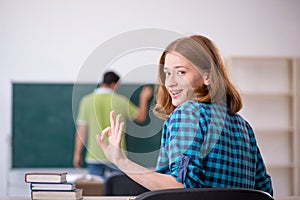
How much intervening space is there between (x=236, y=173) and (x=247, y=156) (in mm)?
80

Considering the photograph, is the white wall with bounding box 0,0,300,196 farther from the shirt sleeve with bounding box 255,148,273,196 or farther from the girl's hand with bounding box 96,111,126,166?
the girl's hand with bounding box 96,111,126,166

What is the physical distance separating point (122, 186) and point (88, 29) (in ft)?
10.0

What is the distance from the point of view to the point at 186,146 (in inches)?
56.2

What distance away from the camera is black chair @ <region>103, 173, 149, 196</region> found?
2395 mm

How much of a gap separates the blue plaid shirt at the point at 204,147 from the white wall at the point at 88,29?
373 cm

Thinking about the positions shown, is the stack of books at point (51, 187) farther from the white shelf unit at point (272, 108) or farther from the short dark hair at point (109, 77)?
the white shelf unit at point (272, 108)

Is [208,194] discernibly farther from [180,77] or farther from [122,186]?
[122,186]

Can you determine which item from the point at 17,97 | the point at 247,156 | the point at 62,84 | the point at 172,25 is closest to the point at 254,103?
the point at 172,25

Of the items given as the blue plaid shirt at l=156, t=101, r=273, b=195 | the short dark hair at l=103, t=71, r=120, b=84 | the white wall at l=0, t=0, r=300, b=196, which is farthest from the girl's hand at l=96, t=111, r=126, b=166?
the white wall at l=0, t=0, r=300, b=196

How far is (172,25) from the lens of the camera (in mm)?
5309

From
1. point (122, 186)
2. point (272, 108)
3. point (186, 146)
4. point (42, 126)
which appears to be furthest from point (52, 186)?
point (272, 108)

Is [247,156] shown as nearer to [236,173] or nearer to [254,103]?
[236,173]

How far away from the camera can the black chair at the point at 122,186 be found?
7.86 ft

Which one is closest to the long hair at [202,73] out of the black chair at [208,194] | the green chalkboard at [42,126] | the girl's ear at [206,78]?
the girl's ear at [206,78]
